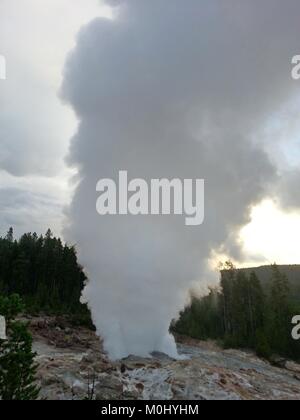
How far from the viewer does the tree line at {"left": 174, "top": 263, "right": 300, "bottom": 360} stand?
67562 mm

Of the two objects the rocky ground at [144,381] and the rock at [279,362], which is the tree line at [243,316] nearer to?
the rock at [279,362]

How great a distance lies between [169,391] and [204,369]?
586 centimetres

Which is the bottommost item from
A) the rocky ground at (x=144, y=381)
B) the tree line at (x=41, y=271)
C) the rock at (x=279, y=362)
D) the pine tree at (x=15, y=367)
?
the rock at (x=279, y=362)

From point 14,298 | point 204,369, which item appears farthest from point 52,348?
point 14,298

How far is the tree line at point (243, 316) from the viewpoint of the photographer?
67.6 m

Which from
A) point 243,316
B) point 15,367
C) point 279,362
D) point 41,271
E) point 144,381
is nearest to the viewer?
point 15,367

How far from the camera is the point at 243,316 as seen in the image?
267 feet

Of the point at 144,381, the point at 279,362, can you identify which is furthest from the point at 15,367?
the point at 279,362

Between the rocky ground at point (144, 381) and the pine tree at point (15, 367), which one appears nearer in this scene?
the pine tree at point (15, 367)

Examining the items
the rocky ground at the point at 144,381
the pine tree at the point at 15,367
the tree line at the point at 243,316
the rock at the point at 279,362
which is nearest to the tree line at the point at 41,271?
the tree line at the point at 243,316

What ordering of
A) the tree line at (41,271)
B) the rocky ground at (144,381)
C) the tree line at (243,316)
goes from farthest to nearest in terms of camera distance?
the tree line at (41,271) → the tree line at (243,316) → the rocky ground at (144,381)

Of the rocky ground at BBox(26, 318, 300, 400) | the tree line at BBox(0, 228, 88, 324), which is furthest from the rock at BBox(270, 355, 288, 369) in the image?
the tree line at BBox(0, 228, 88, 324)

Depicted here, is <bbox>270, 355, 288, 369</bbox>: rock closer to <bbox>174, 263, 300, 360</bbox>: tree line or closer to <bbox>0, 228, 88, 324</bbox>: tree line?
<bbox>174, 263, 300, 360</bbox>: tree line

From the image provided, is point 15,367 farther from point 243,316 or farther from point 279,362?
point 243,316
